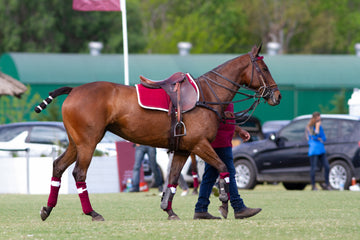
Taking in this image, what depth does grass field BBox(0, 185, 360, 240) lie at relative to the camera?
9258 millimetres

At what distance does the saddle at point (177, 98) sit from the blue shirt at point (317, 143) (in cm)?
927

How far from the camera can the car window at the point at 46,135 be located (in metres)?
21.5

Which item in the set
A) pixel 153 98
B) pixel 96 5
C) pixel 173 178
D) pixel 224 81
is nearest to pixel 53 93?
pixel 153 98

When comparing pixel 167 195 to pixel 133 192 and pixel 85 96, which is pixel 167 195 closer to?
pixel 85 96

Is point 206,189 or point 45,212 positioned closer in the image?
point 45,212

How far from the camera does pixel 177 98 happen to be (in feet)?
35.8

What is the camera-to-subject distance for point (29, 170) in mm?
20203

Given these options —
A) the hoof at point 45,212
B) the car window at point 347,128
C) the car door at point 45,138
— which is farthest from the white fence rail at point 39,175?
the hoof at point 45,212

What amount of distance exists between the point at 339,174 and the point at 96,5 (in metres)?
7.10

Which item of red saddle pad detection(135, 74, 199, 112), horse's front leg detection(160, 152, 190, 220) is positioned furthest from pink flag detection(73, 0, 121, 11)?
horse's front leg detection(160, 152, 190, 220)

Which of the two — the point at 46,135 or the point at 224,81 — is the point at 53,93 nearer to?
the point at 224,81

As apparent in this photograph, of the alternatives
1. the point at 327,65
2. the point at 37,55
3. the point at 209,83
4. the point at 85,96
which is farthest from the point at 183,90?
the point at 327,65

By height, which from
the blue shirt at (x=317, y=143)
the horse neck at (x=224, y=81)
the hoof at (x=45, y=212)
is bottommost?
the blue shirt at (x=317, y=143)

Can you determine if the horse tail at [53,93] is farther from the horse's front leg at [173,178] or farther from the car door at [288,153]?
the car door at [288,153]
